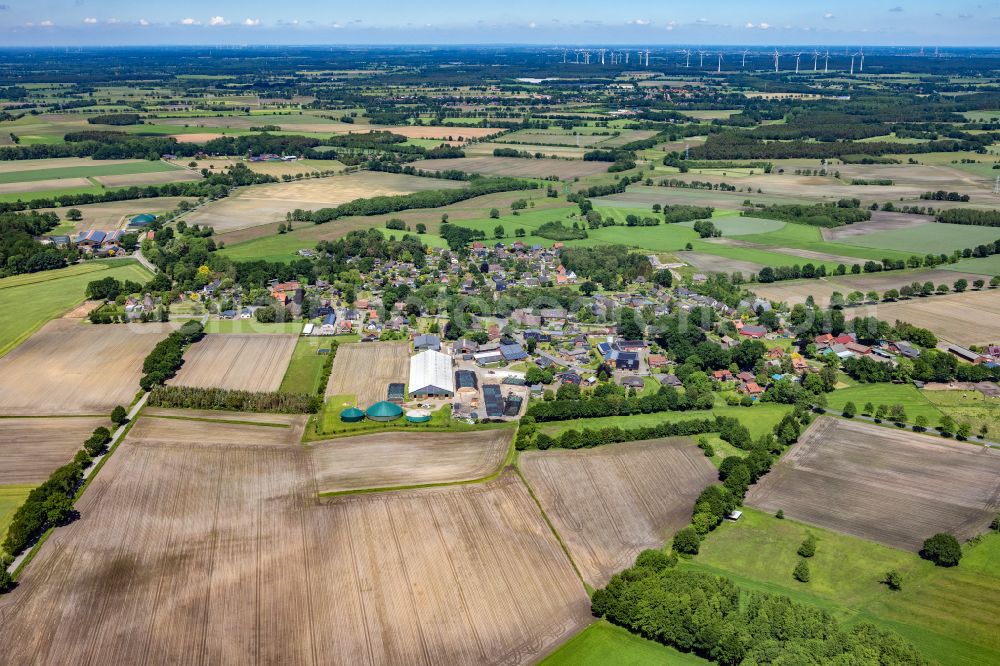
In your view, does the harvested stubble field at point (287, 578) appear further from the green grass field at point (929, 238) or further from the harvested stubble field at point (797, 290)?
the green grass field at point (929, 238)

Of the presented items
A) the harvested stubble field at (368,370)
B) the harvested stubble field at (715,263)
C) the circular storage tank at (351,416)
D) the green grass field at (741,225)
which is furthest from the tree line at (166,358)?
the green grass field at (741,225)

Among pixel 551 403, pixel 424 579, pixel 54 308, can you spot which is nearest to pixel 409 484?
pixel 424 579

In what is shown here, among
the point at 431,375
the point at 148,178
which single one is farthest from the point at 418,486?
the point at 148,178

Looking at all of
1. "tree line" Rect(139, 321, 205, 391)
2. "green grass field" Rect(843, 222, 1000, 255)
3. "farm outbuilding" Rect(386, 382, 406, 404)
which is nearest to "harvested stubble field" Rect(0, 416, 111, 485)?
"tree line" Rect(139, 321, 205, 391)

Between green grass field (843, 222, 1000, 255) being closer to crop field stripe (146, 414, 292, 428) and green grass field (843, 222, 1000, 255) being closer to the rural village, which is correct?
the rural village

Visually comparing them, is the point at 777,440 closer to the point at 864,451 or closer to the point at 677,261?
→ the point at 864,451

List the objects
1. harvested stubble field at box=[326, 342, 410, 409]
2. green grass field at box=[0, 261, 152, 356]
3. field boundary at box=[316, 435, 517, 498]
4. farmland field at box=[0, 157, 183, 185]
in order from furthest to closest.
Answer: farmland field at box=[0, 157, 183, 185] → green grass field at box=[0, 261, 152, 356] → harvested stubble field at box=[326, 342, 410, 409] → field boundary at box=[316, 435, 517, 498]

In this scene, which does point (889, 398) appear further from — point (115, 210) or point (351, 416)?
point (115, 210)
